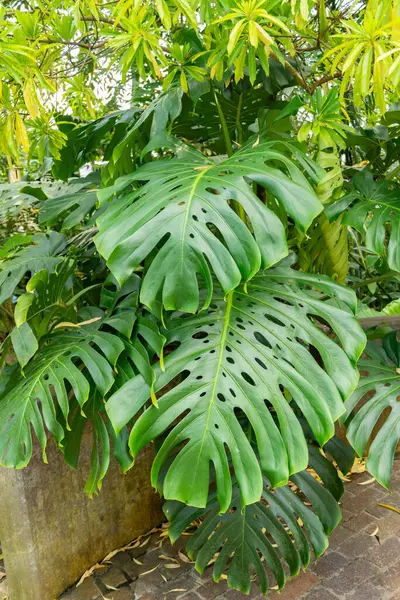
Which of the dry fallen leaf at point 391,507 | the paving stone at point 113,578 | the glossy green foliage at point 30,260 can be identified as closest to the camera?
the glossy green foliage at point 30,260

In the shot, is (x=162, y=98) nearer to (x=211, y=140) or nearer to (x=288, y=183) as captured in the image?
(x=211, y=140)

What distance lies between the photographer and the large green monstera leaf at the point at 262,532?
1.55 metres

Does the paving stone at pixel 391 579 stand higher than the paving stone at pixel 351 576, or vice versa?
the paving stone at pixel 351 576

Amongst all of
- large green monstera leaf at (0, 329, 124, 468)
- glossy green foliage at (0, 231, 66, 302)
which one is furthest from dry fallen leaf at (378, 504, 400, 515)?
glossy green foliage at (0, 231, 66, 302)

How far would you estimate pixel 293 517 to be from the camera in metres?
1.58

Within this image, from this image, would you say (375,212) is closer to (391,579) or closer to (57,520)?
(391,579)

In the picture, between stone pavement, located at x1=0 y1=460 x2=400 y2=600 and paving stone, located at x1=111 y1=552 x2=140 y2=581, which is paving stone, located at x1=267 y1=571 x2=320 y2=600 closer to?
stone pavement, located at x1=0 y1=460 x2=400 y2=600

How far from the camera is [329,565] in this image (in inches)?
70.4

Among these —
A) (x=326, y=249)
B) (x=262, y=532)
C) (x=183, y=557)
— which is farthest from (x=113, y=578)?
(x=326, y=249)

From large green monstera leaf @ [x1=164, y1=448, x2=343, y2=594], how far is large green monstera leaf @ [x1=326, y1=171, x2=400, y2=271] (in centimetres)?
72

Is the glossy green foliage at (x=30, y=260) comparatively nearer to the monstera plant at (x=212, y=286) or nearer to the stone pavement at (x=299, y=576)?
the monstera plant at (x=212, y=286)

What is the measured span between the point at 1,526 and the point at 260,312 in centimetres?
102

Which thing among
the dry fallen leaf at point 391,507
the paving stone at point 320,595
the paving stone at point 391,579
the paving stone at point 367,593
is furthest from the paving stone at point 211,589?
the dry fallen leaf at point 391,507

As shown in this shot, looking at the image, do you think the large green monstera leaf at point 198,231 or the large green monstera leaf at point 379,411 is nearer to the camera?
the large green monstera leaf at point 198,231
